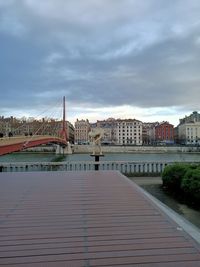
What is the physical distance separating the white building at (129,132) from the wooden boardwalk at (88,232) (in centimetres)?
12889

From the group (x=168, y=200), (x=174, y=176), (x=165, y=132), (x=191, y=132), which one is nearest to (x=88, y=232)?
(x=168, y=200)

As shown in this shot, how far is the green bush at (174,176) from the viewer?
33.3 feet

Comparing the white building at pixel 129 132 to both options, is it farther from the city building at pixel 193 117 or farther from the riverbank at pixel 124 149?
the riverbank at pixel 124 149

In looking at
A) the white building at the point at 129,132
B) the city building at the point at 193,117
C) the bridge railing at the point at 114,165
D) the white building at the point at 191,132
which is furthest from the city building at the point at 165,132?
the bridge railing at the point at 114,165

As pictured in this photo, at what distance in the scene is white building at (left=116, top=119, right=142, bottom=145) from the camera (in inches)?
5335

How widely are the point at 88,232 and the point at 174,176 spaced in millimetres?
6689

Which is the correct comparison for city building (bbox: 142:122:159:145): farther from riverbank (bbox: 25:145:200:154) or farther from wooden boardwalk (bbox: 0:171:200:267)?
wooden boardwalk (bbox: 0:171:200:267)

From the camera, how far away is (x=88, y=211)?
200 inches

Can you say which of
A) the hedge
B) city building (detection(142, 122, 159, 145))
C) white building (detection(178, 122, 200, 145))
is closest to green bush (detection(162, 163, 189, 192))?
the hedge

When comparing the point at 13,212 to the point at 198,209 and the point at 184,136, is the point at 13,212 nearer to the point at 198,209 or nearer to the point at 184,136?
the point at 198,209

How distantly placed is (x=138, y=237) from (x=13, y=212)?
194cm

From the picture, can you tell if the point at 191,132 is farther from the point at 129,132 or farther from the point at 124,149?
the point at 124,149

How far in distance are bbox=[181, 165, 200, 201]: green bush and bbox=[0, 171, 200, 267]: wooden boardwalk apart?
84.9 inches

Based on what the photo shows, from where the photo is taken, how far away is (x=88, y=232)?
3.98 metres
